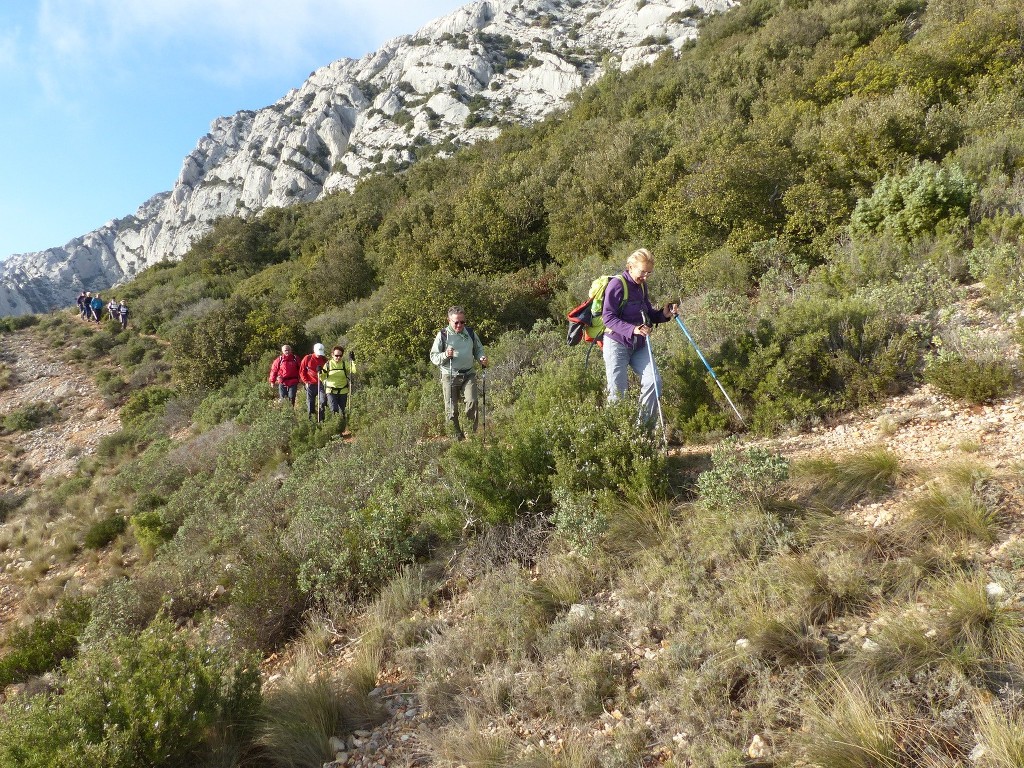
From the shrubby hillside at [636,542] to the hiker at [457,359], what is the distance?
521 millimetres

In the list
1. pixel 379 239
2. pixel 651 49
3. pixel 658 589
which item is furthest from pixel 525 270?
pixel 651 49

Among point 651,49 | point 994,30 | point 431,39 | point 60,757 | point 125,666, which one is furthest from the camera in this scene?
point 431,39

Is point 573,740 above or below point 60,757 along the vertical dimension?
below

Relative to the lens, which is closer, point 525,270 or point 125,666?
point 125,666

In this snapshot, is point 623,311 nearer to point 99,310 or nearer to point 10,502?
point 10,502

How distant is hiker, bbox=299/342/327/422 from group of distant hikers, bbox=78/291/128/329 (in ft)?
64.4

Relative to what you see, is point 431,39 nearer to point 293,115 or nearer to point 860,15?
point 293,115

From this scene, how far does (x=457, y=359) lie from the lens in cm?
681

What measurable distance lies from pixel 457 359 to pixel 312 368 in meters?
4.72

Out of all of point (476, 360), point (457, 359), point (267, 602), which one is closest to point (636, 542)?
point (267, 602)

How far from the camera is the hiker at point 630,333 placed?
448cm

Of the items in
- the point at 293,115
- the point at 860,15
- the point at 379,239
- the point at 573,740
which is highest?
the point at 293,115

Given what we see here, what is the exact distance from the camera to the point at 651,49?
4272cm

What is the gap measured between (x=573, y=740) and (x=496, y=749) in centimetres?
36
